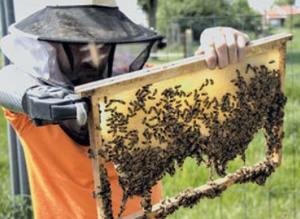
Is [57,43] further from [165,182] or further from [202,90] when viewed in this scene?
[165,182]

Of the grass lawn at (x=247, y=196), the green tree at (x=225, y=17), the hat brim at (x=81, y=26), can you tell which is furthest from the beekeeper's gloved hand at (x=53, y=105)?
the green tree at (x=225, y=17)

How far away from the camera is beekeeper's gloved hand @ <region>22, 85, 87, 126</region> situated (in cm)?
114

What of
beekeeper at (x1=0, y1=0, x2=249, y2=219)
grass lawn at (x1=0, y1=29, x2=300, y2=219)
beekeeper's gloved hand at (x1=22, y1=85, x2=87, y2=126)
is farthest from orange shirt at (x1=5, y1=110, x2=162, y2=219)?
grass lawn at (x1=0, y1=29, x2=300, y2=219)

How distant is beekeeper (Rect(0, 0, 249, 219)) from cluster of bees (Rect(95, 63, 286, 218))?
108 mm

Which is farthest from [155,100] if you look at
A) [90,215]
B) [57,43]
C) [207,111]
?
[90,215]

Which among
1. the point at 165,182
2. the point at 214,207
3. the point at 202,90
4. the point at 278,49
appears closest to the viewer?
the point at 202,90

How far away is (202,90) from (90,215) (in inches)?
18.7

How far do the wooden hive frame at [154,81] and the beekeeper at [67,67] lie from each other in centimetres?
8

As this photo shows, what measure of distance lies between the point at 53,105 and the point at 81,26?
433 millimetres

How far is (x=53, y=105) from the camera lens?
3.74ft

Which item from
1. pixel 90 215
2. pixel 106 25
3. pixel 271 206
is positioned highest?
pixel 106 25

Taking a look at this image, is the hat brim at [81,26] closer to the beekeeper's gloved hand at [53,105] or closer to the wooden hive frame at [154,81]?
the wooden hive frame at [154,81]

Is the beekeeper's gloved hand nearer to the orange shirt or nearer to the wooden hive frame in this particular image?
the wooden hive frame

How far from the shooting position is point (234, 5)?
4.13m
